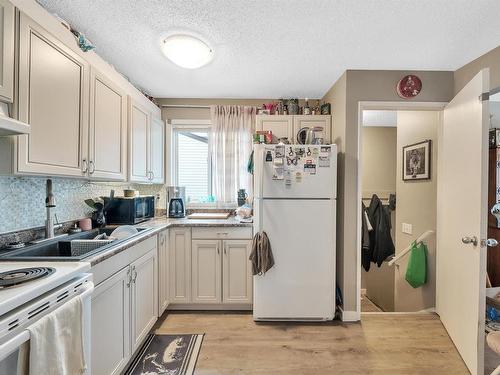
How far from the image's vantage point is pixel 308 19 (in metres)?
1.63

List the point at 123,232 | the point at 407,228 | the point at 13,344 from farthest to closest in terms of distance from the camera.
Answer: the point at 407,228 → the point at 123,232 → the point at 13,344

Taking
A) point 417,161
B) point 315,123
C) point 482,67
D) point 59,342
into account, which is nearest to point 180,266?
point 59,342

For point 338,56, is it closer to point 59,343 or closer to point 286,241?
point 286,241

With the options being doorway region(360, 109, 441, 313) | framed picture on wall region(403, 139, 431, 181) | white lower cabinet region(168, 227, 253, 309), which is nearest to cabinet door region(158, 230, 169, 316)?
white lower cabinet region(168, 227, 253, 309)

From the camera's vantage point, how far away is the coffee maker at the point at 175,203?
2.96 metres

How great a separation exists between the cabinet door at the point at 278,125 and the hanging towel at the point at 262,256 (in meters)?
1.18

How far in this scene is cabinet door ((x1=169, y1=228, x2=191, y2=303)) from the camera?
8.36ft

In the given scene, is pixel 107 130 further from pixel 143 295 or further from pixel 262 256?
pixel 262 256

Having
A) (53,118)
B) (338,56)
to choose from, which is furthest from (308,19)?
(53,118)

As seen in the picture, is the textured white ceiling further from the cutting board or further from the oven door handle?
the oven door handle

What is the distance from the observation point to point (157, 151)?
2949mm

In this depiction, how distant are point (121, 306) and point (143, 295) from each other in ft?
1.18

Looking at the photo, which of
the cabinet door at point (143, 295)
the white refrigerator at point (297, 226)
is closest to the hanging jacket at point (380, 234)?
the white refrigerator at point (297, 226)

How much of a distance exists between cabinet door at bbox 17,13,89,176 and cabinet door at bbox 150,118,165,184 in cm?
113
